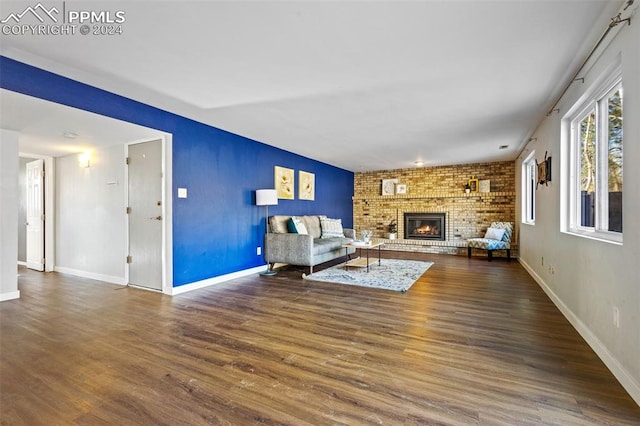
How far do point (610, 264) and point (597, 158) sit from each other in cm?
92

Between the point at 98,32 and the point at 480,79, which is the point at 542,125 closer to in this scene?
the point at 480,79

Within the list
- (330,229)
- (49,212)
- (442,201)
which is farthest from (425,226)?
(49,212)

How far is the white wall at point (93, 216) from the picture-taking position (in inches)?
170

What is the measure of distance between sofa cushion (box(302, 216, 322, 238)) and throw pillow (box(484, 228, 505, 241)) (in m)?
3.87

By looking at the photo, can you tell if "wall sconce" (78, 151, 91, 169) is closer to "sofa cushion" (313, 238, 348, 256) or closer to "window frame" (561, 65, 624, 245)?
"sofa cushion" (313, 238, 348, 256)

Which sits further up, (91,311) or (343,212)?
(343,212)

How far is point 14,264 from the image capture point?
11.8ft

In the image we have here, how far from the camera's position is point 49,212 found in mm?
5141

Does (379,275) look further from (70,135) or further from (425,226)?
(70,135)

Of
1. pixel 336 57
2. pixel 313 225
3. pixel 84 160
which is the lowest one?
pixel 313 225

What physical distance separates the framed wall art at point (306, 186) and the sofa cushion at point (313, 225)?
50 cm

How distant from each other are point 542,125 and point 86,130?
5.77 m

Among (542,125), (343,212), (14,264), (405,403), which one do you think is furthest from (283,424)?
(343,212)

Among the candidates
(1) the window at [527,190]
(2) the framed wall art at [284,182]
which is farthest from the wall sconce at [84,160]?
(1) the window at [527,190]
